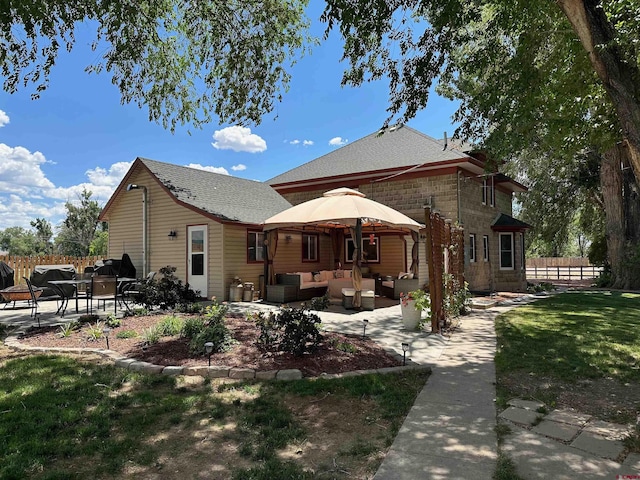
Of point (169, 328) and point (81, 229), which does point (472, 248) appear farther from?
point (81, 229)

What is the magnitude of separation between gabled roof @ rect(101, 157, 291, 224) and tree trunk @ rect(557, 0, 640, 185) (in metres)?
10.1

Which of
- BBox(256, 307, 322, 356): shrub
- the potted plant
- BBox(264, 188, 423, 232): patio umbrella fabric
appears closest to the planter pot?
the potted plant

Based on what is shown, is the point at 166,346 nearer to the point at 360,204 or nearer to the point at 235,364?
the point at 235,364

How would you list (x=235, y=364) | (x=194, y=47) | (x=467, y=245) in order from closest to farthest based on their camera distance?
(x=235, y=364) → (x=194, y=47) → (x=467, y=245)

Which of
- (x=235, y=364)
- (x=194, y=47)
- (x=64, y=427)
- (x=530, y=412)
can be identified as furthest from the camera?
(x=194, y=47)

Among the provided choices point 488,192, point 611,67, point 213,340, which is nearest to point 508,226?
point 488,192

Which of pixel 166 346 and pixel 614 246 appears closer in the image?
pixel 166 346

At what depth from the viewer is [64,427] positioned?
130 inches

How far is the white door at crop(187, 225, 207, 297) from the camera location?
12859mm

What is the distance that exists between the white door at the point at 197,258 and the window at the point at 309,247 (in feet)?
13.9

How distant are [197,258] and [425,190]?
8.68 m

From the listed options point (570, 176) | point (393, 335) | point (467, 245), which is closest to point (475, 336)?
point (393, 335)

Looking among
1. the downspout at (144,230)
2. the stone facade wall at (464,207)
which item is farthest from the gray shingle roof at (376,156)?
the downspout at (144,230)

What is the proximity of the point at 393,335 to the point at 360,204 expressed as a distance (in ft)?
14.0
